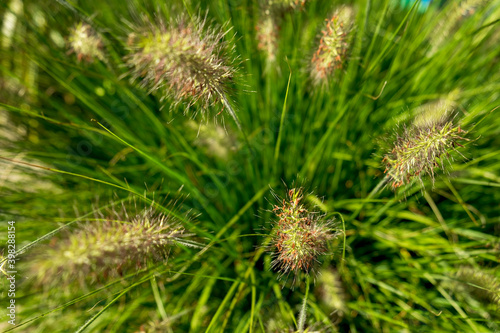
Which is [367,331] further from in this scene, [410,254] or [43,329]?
[43,329]

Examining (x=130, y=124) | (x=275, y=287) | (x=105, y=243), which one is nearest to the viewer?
(x=105, y=243)

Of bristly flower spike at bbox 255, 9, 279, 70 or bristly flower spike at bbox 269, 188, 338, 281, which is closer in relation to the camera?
bristly flower spike at bbox 269, 188, 338, 281

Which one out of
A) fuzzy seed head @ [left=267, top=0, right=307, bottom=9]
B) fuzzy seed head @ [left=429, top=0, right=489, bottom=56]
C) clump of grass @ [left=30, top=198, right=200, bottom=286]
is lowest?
clump of grass @ [left=30, top=198, right=200, bottom=286]

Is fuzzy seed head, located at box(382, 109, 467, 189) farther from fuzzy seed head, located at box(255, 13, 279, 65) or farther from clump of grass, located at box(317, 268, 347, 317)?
fuzzy seed head, located at box(255, 13, 279, 65)

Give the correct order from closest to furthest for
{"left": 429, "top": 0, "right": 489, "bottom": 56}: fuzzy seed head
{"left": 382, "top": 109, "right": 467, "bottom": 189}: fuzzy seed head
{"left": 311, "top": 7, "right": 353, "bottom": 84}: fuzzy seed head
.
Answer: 1. {"left": 382, "top": 109, "right": 467, "bottom": 189}: fuzzy seed head
2. {"left": 311, "top": 7, "right": 353, "bottom": 84}: fuzzy seed head
3. {"left": 429, "top": 0, "right": 489, "bottom": 56}: fuzzy seed head

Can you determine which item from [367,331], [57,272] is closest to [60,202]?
[57,272]

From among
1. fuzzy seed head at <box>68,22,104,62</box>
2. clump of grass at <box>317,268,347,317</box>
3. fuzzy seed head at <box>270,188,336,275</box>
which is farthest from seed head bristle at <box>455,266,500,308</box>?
fuzzy seed head at <box>68,22,104,62</box>
